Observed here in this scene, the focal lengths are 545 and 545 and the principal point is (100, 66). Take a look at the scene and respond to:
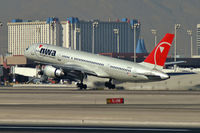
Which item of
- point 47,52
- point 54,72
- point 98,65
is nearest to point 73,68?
point 54,72

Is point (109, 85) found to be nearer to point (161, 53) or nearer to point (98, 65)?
point (98, 65)

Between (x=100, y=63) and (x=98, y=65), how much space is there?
43 centimetres

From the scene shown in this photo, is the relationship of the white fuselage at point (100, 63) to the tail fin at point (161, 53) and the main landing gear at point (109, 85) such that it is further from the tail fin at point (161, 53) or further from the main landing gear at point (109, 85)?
the main landing gear at point (109, 85)

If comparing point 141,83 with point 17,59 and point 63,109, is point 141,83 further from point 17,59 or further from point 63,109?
point 17,59

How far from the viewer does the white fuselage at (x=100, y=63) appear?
74.3 metres

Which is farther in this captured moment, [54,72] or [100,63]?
[54,72]

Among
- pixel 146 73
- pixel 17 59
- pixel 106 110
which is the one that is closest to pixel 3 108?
pixel 106 110

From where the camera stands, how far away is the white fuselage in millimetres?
74312

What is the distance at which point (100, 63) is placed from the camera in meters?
78.6

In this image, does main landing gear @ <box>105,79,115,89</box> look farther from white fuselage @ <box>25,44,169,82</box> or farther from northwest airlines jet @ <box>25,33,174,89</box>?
white fuselage @ <box>25,44,169,82</box>

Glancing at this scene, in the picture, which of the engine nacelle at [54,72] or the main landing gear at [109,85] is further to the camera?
the main landing gear at [109,85]

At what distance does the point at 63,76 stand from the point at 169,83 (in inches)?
609

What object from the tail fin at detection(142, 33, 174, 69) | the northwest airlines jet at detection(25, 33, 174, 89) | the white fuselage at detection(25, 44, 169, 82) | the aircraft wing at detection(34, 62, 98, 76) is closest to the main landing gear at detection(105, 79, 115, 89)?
the northwest airlines jet at detection(25, 33, 174, 89)

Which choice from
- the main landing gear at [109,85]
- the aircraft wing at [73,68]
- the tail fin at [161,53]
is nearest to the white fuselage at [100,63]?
the aircraft wing at [73,68]
